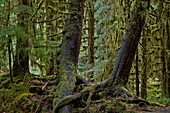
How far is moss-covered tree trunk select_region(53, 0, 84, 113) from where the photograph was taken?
4.40 meters

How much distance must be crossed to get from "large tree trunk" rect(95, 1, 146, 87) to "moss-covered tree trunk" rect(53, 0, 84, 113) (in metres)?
0.88

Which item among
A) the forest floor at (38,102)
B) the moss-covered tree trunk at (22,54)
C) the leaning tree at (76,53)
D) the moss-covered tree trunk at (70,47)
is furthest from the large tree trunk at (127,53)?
the moss-covered tree trunk at (22,54)

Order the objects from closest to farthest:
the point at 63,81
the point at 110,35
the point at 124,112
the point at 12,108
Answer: the point at 124,112, the point at 63,81, the point at 12,108, the point at 110,35

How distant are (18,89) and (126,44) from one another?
3958 millimetres

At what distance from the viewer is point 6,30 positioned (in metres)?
4.83

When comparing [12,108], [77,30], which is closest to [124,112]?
[77,30]

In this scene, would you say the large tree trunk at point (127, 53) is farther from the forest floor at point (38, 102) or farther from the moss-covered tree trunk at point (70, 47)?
the moss-covered tree trunk at point (70, 47)

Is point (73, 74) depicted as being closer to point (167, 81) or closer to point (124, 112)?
point (124, 112)

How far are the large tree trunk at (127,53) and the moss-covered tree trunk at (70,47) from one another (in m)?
0.88

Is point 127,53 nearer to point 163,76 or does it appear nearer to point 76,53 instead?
point 76,53

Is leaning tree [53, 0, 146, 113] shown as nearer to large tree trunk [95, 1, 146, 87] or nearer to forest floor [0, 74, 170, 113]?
large tree trunk [95, 1, 146, 87]

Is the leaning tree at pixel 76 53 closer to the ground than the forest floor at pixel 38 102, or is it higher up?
higher up

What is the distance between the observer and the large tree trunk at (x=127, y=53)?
4.47 m

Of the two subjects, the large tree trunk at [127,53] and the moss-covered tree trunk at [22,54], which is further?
the moss-covered tree trunk at [22,54]
